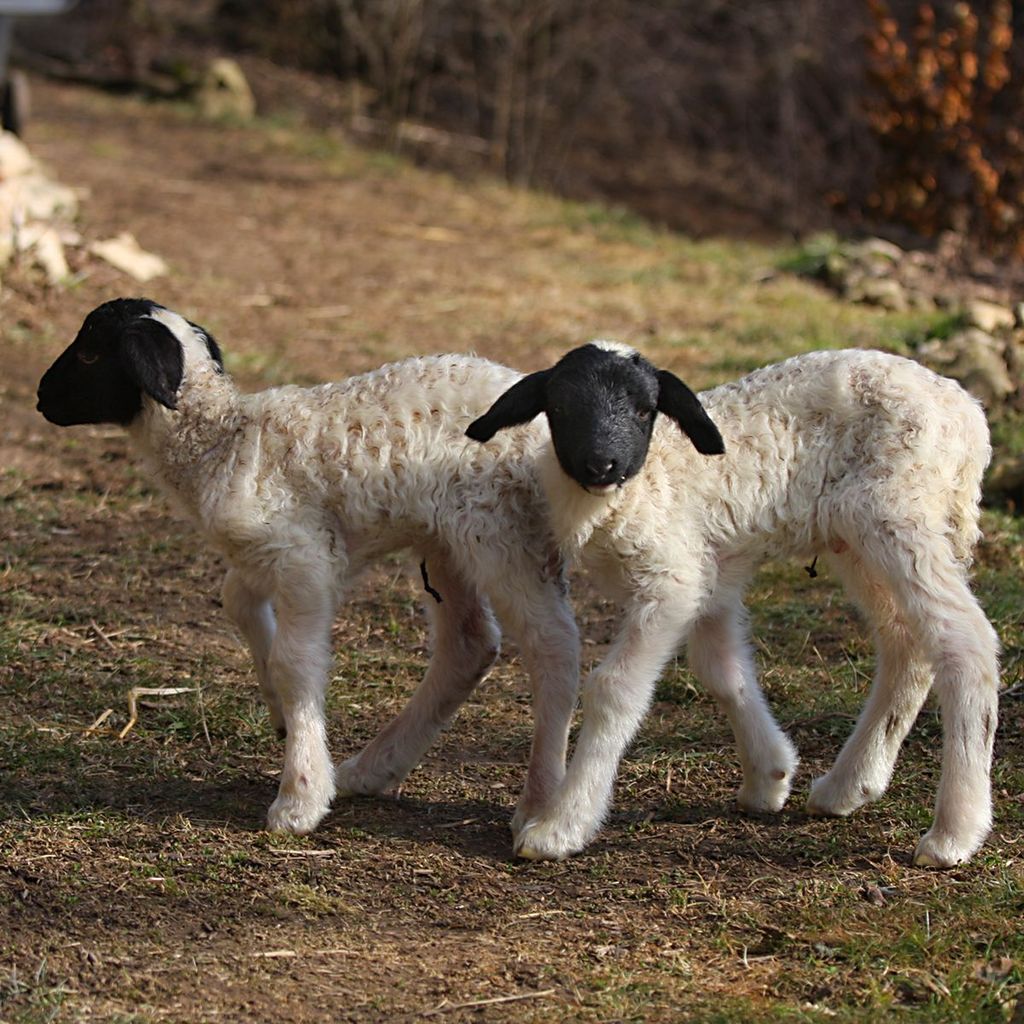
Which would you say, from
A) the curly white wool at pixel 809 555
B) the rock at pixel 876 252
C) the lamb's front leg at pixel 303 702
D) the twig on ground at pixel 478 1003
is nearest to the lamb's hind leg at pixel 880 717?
the curly white wool at pixel 809 555

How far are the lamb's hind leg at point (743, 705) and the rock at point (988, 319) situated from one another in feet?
20.3

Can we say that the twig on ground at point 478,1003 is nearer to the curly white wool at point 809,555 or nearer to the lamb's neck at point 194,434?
the curly white wool at point 809,555

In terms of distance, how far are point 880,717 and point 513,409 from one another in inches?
62.5

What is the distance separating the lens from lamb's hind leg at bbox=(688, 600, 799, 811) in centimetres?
523

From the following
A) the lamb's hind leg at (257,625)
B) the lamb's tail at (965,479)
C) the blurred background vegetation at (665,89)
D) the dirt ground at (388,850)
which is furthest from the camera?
the blurred background vegetation at (665,89)

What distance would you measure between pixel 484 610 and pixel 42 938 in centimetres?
189

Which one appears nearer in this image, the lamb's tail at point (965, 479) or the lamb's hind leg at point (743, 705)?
the lamb's tail at point (965, 479)

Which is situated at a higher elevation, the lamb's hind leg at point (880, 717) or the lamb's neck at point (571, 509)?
the lamb's neck at point (571, 509)

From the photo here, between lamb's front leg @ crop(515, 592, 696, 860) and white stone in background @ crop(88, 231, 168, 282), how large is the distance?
8.00 meters

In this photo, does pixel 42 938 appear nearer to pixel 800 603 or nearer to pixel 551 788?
pixel 551 788

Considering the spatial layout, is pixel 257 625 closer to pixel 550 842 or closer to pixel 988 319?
pixel 550 842

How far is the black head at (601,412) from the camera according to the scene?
477cm

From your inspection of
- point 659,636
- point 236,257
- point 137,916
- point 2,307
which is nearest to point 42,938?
point 137,916

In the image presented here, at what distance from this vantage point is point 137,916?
4523 mm
